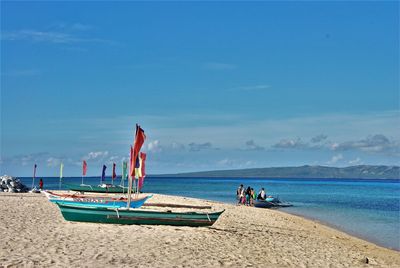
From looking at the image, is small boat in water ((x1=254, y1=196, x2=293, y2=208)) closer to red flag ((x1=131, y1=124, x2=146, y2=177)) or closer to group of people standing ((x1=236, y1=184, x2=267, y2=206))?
group of people standing ((x1=236, y1=184, x2=267, y2=206))

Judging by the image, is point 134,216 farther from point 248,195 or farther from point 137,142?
point 248,195

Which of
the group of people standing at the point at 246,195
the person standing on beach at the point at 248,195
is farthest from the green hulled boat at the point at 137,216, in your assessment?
the group of people standing at the point at 246,195

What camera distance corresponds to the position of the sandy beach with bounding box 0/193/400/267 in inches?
558

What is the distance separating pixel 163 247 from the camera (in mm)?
16375

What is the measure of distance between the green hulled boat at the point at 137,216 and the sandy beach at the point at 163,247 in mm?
310

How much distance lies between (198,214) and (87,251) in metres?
6.62

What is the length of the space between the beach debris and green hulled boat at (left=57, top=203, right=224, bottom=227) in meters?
30.7

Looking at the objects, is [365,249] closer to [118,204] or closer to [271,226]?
[271,226]

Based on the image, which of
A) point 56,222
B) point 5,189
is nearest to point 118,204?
point 56,222

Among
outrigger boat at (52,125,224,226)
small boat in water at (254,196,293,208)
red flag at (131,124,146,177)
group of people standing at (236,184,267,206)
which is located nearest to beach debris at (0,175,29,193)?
group of people standing at (236,184,267,206)

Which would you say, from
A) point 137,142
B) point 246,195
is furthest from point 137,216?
point 246,195

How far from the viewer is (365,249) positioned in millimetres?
21969

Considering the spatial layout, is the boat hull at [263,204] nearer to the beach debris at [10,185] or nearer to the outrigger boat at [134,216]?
the beach debris at [10,185]

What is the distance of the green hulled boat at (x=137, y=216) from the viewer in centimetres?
2059
